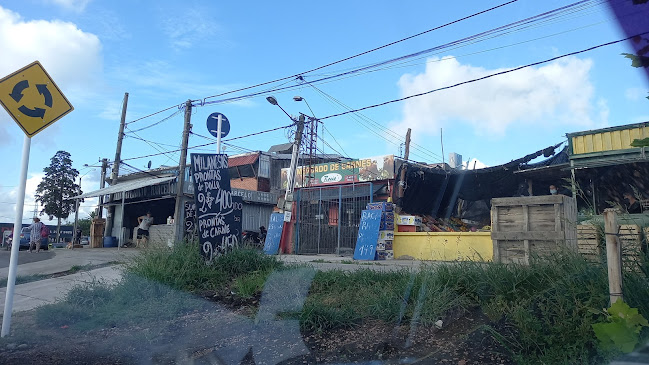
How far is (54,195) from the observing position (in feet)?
108

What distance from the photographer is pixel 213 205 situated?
30.4 ft

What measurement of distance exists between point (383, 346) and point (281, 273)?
10.8 feet

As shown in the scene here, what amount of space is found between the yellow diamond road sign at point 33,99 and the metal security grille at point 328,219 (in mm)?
11927

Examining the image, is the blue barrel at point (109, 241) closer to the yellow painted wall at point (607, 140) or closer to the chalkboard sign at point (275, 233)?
the chalkboard sign at point (275, 233)

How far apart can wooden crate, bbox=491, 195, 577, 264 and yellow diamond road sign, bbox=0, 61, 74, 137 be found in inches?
251

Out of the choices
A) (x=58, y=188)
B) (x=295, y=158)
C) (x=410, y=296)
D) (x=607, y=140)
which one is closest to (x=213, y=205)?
(x=410, y=296)

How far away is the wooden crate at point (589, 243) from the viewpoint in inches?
196

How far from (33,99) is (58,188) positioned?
30.2 metres

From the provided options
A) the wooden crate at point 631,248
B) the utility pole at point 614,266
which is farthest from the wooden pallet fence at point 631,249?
the utility pole at point 614,266

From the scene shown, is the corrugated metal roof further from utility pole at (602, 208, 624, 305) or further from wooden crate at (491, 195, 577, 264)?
utility pole at (602, 208, 624, 305)

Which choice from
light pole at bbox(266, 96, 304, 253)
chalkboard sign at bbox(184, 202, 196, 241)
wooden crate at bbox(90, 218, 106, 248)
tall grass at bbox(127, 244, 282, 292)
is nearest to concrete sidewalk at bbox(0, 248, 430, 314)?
tall grass at bbox(127, 244, 282, 292)

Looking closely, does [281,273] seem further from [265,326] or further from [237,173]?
[237,173]

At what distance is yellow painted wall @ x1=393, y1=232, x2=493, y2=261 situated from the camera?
43.7 feet

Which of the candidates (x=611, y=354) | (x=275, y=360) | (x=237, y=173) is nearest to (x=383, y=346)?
(x=275, y=360)
